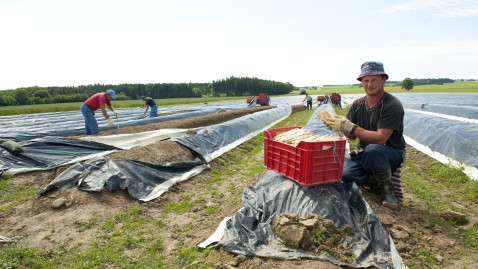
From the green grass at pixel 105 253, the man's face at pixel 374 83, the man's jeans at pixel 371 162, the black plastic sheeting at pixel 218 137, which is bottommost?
the green grass at pixel 105 253

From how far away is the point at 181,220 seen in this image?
4.83 m

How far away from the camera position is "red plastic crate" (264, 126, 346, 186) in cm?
369

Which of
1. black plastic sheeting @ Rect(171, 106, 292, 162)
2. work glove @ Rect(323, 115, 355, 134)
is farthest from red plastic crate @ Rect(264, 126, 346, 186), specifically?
black plastic sheeting @ Rect(171, 106, 292, 162)

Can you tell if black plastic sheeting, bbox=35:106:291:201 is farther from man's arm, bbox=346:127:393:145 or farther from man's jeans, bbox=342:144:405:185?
man's arm, bbox=346:127:393:145

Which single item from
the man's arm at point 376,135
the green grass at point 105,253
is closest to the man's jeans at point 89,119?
the green grass at point 105,253

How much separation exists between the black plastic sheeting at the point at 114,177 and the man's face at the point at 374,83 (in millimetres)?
4051

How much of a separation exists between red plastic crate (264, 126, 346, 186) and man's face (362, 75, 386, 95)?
0.85m

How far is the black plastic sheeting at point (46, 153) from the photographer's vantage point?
7074mm

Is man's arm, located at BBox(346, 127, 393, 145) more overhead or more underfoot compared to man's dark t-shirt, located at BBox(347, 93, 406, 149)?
more underfoot

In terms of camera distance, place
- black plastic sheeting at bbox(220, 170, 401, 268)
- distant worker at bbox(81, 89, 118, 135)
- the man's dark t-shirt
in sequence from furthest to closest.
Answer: distant worker at bbox(81, 89, 118, 135) < the man's dark t-shirt < black plastic sheeting at bbox(220, 170, 401, 268)

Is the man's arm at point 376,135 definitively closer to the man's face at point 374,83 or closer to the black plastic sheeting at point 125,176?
the man's face at point 374,83

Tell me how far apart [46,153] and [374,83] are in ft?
24.1

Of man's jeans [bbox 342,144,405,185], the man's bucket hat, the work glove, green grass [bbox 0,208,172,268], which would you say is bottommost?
green grass [bbox 0,208,172,268]

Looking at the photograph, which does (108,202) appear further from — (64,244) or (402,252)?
(402,252)
